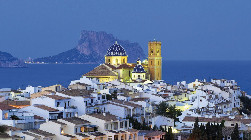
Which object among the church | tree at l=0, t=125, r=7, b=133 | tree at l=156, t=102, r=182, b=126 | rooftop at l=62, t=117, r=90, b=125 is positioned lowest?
tree at l=0, t=125, r=7, b=133

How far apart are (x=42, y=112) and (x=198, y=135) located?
27.4 feet

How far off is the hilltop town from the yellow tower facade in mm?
16136

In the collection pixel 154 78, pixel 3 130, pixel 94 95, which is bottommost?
pixel 3 130

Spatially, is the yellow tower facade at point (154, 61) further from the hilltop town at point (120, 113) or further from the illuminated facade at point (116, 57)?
the hilltop town at point (120, 113)

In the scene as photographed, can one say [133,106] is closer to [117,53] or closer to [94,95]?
[94,95]

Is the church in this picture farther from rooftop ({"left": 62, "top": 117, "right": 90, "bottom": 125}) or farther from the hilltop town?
rooftop ({"left": 62, "top": 117, "right": 90, "bottom": 125})

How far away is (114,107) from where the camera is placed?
37.2m

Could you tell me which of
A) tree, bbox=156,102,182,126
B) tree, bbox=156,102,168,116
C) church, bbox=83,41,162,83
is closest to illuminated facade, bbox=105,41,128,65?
church, bbox=83,41,162,83

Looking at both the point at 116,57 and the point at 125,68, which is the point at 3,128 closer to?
the point at 125,68

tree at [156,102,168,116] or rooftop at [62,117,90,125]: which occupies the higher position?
tree at [156,102,168,116]

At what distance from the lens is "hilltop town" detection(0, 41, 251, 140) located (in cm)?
2942

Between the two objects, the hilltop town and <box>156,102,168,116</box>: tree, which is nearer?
the hilltop town

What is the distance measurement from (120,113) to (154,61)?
130 ft

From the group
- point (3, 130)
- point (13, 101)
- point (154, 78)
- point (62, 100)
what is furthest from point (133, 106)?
point (154, 78)
